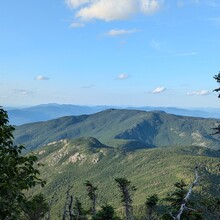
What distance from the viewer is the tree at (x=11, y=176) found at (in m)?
13.2

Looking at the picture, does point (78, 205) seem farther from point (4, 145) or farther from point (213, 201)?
point (4, 145)

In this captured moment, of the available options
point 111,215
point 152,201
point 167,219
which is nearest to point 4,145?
point 167,219

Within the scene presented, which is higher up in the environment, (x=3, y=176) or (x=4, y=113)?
(x=4, y=113)

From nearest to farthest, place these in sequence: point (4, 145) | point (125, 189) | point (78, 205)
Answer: point (4, 145) < point (125, 189) < point (78, 205)

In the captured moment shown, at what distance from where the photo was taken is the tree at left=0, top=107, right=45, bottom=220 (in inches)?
521

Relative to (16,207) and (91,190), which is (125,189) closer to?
(91,190)

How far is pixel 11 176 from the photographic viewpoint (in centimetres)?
1414

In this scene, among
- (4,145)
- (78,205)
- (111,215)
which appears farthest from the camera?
(78,205)

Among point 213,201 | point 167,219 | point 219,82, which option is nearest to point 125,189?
point 167,219

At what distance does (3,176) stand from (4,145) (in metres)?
1.57

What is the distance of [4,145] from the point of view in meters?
Result: 14.9

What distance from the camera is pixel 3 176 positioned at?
45.4ft

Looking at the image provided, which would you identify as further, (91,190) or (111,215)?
(91,190)

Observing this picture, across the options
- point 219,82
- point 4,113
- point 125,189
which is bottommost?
point 125,189
